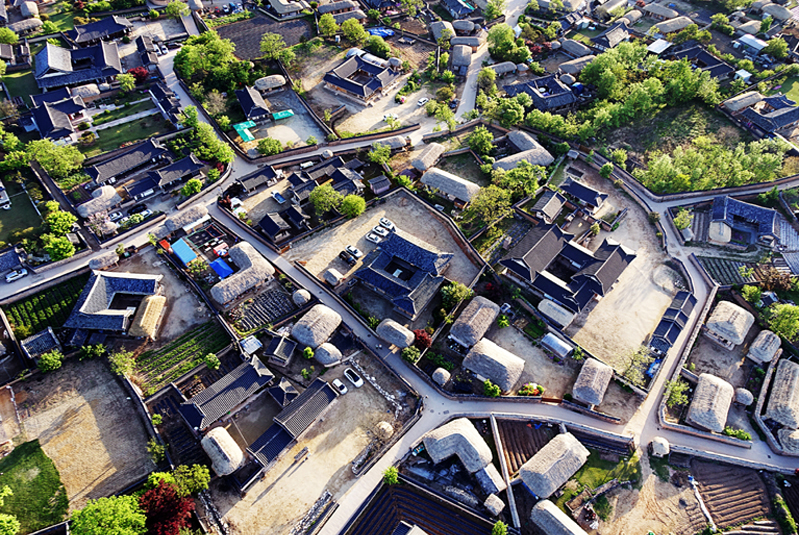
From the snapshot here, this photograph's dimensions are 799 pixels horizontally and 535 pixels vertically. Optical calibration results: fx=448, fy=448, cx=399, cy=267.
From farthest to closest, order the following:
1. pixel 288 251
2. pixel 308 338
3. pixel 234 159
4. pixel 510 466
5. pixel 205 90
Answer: pixel 205 90
pixel 234 159
pixel 288 251
pixel 308 338
pixel 510 466

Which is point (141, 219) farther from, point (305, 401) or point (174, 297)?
point (305, 401)

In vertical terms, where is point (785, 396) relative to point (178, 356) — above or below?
above

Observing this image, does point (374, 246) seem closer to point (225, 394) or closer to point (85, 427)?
point (225, 394)

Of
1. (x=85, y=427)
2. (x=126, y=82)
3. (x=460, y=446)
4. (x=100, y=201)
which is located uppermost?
(x=126, y=82)

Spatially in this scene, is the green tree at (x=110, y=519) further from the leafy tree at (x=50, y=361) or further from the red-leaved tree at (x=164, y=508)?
the leafy tree at (x=50, y=361)

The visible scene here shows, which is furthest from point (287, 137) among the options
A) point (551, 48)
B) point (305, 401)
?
point (551, 48)

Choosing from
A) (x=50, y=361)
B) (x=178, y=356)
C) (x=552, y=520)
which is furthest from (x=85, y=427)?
(x=552, y=520)
